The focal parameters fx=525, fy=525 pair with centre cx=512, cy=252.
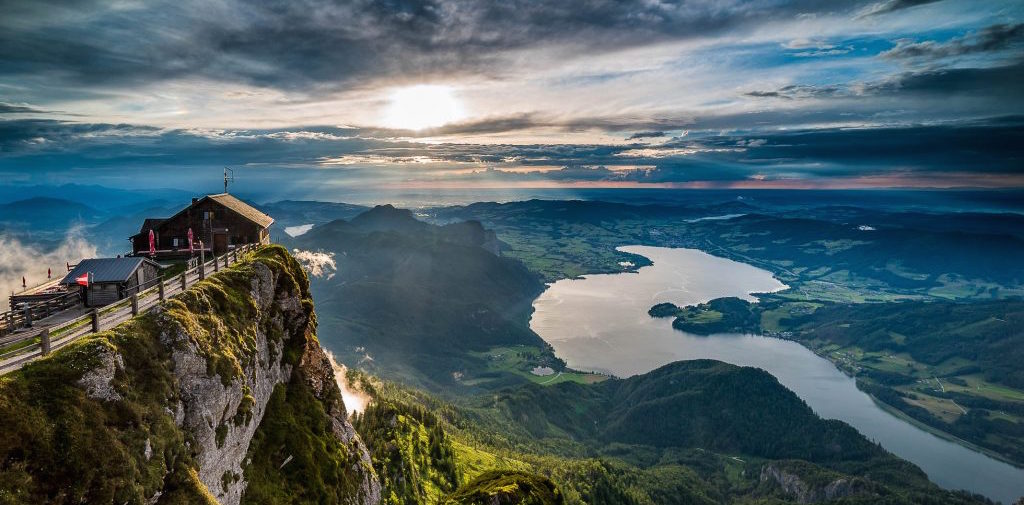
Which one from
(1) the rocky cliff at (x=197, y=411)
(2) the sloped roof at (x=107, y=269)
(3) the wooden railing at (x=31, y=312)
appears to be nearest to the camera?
(1) the rocky cliff at (x=197, y=411)

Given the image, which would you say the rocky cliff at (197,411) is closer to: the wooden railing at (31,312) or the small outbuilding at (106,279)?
the small outbuilding at (106,279)

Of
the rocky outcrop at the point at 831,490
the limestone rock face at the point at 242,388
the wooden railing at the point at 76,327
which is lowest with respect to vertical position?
the rocky outcrop at the point at 831,490

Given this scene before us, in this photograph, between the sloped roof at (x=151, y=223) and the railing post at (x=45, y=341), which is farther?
the sloped roof at (x=151, y=223)

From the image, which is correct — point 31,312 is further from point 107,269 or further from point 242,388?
point 242,388

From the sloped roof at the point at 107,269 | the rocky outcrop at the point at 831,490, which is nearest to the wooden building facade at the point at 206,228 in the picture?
the sloped roof at the point at 107,269

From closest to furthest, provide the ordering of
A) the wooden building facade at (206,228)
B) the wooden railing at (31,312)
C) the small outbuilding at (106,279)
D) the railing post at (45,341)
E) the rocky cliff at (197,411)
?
the rocky cliff at (197,411), the railing post at (45,341), the wooden railing at (31,312), the small outbuilding at (106,279), the wooden building facade at (206,228)

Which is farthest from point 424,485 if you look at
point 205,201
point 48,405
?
point 48,405

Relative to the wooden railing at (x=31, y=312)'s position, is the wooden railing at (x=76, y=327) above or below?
above
